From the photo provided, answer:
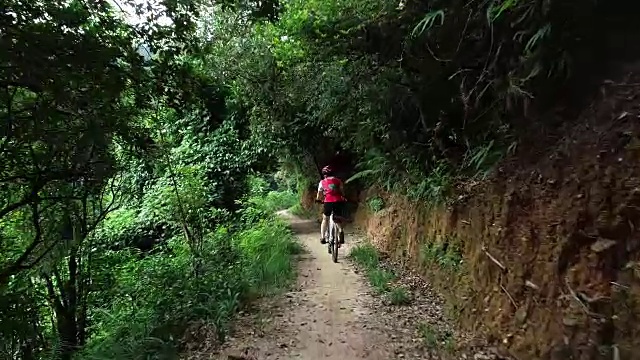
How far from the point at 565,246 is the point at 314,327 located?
3.39 metres

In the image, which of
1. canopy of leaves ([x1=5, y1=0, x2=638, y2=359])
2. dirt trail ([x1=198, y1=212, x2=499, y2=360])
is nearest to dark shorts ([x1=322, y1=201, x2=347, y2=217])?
canopy of leaves ([x1=5, y1=0, x2=638, y2=359])

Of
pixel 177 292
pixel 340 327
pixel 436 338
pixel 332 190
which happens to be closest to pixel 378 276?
pixel 340 327

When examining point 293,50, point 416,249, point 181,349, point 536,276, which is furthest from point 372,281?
point 293,50

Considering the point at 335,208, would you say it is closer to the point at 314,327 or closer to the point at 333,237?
the point at 333,237

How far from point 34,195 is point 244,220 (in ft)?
28.7

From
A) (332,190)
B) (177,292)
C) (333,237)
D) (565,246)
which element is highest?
(332,190)

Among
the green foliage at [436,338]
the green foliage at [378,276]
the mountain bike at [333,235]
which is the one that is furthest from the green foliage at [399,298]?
the mountain bike at [333,235]

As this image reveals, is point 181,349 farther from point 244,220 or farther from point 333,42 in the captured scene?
point 244,220

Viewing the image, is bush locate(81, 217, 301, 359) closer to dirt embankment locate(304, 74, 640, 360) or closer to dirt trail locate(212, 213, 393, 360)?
dirt trail locate(212, 213, 393, 360)

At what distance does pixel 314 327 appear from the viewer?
612 centimetres

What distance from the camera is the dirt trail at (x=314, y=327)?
17.5 ft

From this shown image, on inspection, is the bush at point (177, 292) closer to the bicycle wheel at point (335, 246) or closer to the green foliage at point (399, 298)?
the bicycle wheel at point (335, 246)

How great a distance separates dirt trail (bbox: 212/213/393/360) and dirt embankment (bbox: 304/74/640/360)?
1308 millimetres

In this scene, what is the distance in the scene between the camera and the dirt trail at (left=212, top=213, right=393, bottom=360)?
5328mm
